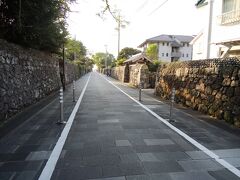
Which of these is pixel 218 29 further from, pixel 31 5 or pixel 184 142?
pixel 184 142

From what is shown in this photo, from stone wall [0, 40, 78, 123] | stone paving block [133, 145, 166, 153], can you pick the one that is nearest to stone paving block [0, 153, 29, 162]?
stone paving block [133, 145, 166, 153]

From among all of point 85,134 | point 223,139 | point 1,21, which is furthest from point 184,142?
point 1,21

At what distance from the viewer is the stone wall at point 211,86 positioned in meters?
8.62

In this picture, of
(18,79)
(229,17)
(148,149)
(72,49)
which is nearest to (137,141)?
(148,149)

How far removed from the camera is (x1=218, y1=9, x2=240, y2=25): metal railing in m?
18.4

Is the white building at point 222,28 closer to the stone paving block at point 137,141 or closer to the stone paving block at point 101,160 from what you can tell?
the stone paving block at point 137,141

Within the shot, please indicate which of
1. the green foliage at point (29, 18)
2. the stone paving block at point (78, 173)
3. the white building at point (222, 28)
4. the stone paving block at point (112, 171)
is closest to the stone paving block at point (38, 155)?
the stone paving block at point (78, 173)

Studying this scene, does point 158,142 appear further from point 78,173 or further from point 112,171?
point 78,173

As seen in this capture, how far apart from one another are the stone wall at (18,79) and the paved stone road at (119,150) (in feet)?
3.77

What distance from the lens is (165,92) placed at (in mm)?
16031

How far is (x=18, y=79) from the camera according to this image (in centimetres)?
1064

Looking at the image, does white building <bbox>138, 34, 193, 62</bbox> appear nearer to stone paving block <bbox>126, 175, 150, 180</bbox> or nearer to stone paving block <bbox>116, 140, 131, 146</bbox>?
stone paving block <bbox>116, 140, 131, 146</bbox>

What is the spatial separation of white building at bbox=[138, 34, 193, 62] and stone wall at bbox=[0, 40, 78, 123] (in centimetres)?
5806

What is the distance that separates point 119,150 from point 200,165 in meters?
1.70
